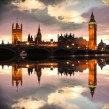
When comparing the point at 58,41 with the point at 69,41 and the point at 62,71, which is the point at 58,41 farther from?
the point at 62,71

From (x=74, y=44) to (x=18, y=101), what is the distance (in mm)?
75621

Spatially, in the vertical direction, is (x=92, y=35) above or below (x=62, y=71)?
above

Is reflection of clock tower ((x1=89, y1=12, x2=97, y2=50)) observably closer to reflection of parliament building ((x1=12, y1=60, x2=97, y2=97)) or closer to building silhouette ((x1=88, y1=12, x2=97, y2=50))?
building silhouette ((x1=88, y1=12, x2=97, y2=50))

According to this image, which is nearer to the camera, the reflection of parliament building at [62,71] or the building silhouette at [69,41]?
the reflection of parliament building at [62,71]

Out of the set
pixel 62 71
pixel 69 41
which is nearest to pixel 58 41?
pixel 69 41

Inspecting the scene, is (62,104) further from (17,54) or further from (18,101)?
(17,54)

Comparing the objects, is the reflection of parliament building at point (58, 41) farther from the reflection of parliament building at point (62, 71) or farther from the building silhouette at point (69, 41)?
the reflection of parliament building at point (62, 71)

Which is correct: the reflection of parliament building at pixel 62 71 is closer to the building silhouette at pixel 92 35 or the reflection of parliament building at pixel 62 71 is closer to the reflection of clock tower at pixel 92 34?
the building silhouette at pixel 92 35

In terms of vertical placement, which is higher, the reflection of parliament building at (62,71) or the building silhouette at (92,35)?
the building silhouette at (92,35)

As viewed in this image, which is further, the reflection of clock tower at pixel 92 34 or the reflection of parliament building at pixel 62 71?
the reflection of clock tower at pixel 92 34

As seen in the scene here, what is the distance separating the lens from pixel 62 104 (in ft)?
20.4

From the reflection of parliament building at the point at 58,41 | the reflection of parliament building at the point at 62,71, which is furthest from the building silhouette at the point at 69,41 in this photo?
the reflection of parliament building at the point at 62,71

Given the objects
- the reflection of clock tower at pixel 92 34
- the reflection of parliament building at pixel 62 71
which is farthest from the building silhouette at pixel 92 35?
the reflection of parliament building at pixel 62 71

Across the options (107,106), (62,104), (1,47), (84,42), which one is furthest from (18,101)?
(84,42)
